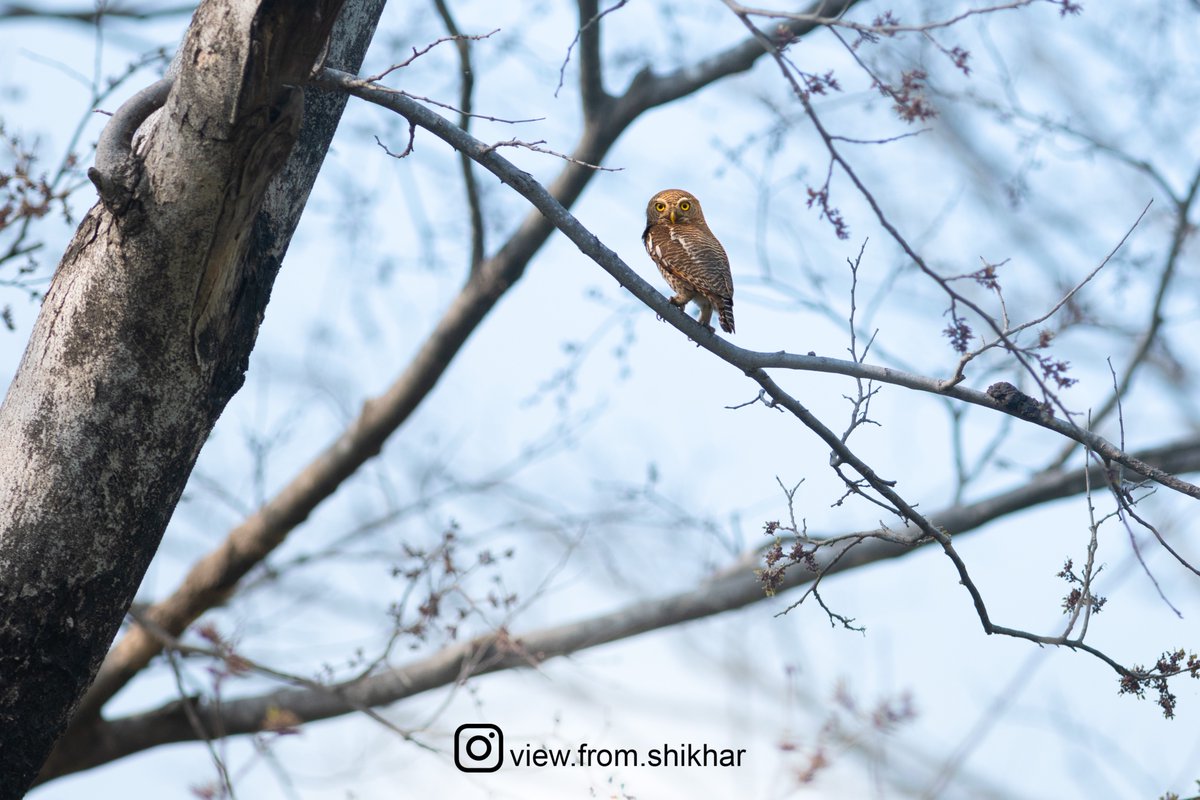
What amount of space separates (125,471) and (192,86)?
2.26ft

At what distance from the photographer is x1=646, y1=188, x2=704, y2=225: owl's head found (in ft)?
11.0

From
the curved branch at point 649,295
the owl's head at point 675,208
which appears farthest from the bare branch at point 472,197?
the curved branch at point 649,295

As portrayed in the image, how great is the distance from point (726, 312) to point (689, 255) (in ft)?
0.70

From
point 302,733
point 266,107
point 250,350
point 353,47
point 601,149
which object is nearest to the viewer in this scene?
point 266,107

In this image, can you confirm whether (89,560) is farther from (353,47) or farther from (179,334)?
(353,47)

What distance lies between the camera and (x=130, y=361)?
1908 mm

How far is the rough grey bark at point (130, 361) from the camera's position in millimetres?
1831

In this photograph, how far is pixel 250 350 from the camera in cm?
208

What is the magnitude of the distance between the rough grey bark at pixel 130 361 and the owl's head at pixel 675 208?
1622mm

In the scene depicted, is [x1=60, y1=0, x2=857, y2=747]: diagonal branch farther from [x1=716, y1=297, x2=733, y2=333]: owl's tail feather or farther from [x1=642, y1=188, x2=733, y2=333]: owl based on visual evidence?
[x1=716, y1=297, x2=733, y2=333]: owl's tail feather

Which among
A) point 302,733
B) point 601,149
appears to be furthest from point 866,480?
point 601,149

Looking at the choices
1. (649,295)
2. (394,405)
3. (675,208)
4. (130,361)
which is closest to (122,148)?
(130,361)

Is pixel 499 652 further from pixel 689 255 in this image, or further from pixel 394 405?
pixel 689 255

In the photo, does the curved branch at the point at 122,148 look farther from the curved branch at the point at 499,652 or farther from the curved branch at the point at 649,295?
the curved branch at the point at 499,652
